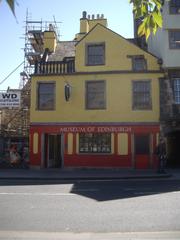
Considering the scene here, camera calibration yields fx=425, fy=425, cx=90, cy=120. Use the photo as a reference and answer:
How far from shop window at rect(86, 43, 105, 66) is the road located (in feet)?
39.6

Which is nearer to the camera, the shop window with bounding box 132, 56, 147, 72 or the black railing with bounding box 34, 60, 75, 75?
the shop window with bounding box 132, 56, 147, 72

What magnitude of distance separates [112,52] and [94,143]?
222 inches

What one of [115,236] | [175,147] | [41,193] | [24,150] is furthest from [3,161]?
[115,236]

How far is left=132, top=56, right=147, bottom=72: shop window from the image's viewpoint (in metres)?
25.7

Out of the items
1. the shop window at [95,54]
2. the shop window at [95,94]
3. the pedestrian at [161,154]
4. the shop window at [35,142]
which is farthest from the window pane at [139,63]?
the shop window at [35,142]

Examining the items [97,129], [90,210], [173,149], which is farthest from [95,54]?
[90,210]

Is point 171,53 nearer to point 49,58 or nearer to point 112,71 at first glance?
point 112,71

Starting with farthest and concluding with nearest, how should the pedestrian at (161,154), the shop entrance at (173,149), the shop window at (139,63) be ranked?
the shop entrance at (173,149)
the shop window at (139,63)
the pedestrian at (161,154)

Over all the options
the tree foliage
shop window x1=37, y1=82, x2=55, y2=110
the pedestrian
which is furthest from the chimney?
the tree foliage

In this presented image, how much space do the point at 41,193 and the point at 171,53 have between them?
13823 millimetres

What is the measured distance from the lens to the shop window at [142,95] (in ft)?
83.4

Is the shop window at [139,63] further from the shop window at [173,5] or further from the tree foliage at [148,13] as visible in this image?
the tree foliage at [148,13]

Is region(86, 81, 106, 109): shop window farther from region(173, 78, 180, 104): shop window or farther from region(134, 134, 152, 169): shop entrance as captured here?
region(173, 78, 180, 104): shop window

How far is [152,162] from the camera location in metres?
24.9
